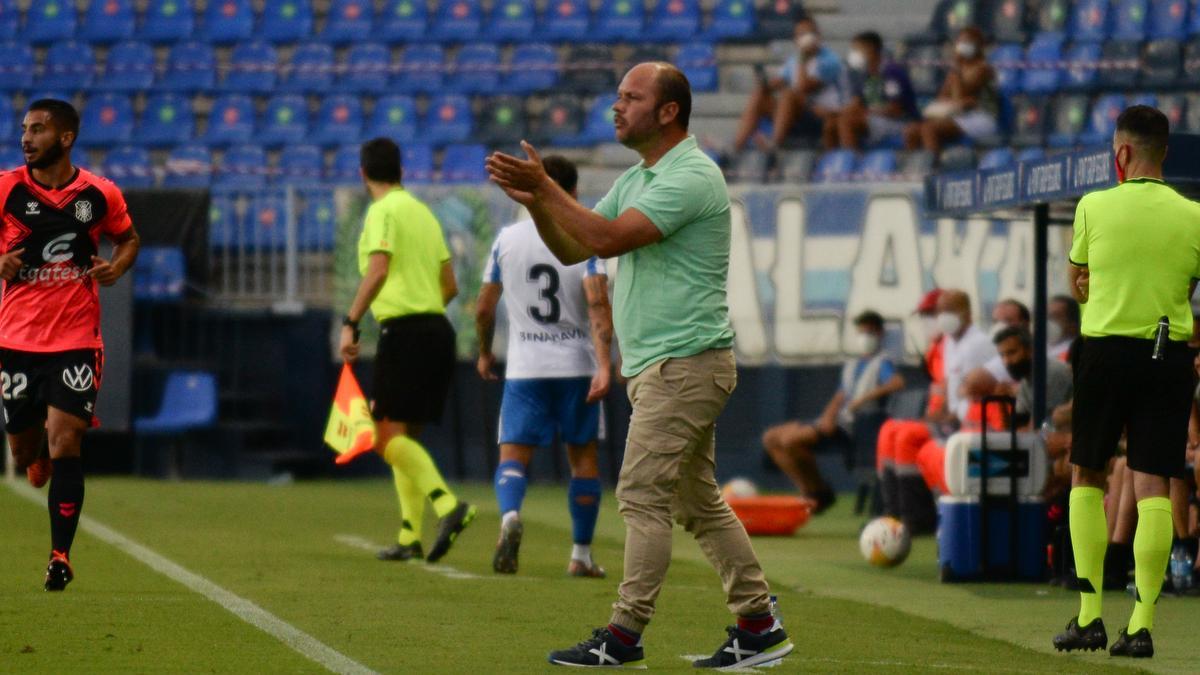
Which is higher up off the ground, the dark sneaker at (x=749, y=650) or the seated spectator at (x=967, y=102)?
the seated spectator at (x=967, y=102)

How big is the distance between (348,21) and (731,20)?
4.38 metres

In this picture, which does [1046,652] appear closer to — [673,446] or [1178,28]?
[673,446]

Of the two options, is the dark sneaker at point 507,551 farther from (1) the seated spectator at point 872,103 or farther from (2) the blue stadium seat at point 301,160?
(2) the blue stadium seat at point 301,160

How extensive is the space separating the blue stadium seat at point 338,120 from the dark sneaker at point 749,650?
653 inches

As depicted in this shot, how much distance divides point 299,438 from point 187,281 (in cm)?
185

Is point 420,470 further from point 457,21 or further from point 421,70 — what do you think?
point 457,21

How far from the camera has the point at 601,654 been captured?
668 centimetres

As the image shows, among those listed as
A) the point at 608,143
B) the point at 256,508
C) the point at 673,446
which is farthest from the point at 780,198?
the point at 673,446

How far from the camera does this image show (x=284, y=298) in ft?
66.6

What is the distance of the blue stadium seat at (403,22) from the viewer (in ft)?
78.9

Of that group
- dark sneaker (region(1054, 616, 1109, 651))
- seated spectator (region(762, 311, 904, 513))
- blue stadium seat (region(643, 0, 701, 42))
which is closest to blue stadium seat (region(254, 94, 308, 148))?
blue stadium seat (region(643, 0, 701, 42))

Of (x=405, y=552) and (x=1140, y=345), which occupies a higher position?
(x=1140, y=345)

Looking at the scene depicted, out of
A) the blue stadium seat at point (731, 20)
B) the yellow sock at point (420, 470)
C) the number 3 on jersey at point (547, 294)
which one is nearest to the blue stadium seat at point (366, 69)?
the blue stadium seat at point (731, 20)

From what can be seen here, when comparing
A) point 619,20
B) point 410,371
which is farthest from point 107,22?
point 410,371
